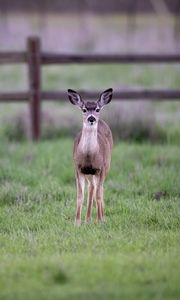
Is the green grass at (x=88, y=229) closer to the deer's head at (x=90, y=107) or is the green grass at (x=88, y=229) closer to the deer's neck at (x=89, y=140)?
the deer's neck at (x=89, y=140)

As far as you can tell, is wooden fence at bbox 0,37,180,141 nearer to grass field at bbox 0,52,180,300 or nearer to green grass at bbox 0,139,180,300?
grass field at bbox 0,52,180,300

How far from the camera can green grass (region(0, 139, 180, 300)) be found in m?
5.98

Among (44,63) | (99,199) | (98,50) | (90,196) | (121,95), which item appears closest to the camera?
(99,199)

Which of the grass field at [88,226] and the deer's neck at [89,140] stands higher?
the deer's neck at [89,140]

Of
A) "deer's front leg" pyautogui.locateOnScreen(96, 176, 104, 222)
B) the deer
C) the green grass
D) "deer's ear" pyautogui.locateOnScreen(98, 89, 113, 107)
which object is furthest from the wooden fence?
"deer's front leg" pyautogui.locateOnScreen(96, 176, 104, 222)

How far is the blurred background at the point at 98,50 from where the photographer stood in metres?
14.1

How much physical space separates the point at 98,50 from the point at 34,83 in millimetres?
10790

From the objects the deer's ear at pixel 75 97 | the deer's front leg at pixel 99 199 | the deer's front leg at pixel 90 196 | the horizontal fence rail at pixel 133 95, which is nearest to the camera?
the deer's front leg at pixel 99 199

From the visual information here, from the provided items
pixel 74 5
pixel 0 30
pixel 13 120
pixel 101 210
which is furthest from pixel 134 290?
pixel 74 5

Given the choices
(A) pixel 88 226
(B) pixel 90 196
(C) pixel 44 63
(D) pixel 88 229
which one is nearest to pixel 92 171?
(B) pixel 90 196

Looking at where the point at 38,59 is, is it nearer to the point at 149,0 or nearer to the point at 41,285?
the point at 41,285

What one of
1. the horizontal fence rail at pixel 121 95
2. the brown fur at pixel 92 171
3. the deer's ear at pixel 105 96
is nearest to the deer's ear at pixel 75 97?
the deer's ear at pixel 105 96

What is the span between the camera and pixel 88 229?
26.6ft

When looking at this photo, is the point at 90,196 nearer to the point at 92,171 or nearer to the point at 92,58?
the point at 92,171
